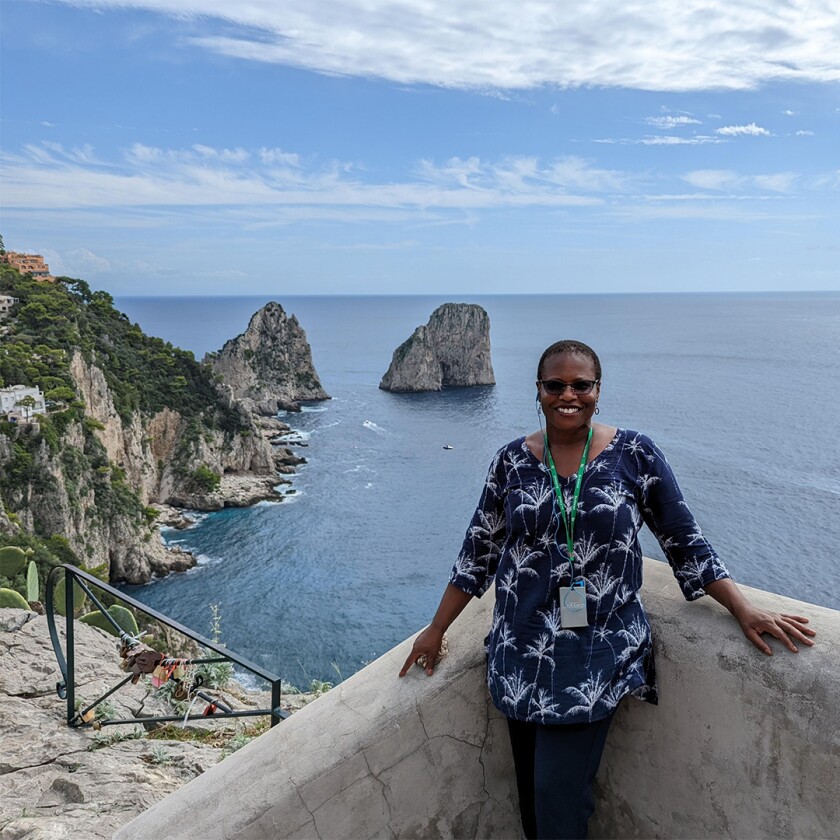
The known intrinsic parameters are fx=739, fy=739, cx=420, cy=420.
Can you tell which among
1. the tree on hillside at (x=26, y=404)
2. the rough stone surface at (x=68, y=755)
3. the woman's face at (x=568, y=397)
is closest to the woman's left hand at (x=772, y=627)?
the woman's face at (x=568, y=397)

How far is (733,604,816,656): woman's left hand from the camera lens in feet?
6.95

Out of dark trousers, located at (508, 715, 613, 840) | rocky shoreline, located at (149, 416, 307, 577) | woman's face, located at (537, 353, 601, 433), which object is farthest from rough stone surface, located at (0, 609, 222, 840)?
rocky shoreline, located at (149, 416, 307, 577)

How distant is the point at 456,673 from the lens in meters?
2.35

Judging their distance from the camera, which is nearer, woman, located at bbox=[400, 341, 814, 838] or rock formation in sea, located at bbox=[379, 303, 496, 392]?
woman, located at bbox=[400, 341, 814, 838]

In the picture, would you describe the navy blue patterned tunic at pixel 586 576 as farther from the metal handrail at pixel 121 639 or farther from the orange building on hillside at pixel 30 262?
the orange building on hillside at pixel 30 262

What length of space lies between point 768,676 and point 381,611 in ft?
94.6

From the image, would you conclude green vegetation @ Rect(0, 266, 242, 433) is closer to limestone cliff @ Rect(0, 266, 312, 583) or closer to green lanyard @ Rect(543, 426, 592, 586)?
limestone cliff @ Rect(0, 266, 312, 583)

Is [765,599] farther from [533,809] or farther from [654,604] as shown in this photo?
[533,809]

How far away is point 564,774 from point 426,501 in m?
42.5

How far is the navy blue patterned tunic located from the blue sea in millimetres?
3691

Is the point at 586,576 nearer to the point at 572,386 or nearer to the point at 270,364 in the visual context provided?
the point at 572,386

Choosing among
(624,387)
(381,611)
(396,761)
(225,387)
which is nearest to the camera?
(396,761)

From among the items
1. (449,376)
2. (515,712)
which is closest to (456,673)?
(515,712)

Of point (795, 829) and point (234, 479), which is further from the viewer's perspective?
point (234, 479)
